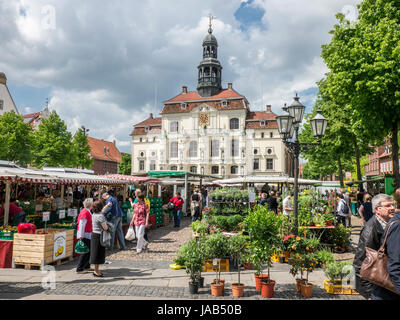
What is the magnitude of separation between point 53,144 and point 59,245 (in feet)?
102

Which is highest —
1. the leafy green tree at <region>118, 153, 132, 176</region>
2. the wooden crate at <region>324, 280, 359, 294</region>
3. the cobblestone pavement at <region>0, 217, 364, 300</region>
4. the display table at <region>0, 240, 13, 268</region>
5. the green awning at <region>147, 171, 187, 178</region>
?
the leafy green tree at <region>118, 153, 132, 176</region>

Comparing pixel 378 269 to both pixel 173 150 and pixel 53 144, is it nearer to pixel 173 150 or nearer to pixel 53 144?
pixel 53 144

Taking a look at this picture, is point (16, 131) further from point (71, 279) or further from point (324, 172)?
point (324, 172)

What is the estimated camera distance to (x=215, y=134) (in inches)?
2167

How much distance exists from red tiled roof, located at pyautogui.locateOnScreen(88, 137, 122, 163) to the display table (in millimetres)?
70881

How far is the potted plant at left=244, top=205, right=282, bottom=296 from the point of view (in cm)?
559

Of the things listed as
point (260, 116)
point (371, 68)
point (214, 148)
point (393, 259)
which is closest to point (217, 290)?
point (393, 259)

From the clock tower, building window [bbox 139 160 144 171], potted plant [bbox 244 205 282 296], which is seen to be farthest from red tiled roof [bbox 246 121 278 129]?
potted plant [bbox 244 205 282 296]

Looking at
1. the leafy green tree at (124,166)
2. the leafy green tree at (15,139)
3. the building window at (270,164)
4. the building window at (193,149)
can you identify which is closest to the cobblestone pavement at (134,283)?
the leafy green tree at (15,139)

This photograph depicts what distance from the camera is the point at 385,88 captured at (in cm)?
1359

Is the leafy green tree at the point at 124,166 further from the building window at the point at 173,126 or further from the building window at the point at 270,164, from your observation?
the building window at the point at 270,164

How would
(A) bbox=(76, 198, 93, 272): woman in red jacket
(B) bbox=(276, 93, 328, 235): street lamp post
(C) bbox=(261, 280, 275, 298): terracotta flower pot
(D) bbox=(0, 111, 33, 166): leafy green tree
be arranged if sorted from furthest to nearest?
(D) bbox=(0, 111, 33, 166): leafy green tree, (B) bbox=(276, 93, 328, 235): street lamp post, (A) bbox=(76, 198, 93, 272): woman in red jacket, (C) bbox=(261, 280, 275, 298): terracotta flower pot

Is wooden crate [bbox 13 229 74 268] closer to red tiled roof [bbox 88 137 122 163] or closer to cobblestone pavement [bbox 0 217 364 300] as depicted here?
cobblestone pavement [bbox 0 217 364 300]

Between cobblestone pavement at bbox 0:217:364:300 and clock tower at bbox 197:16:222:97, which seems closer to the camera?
cobblestone pavement at bbox 0:217:364:300
